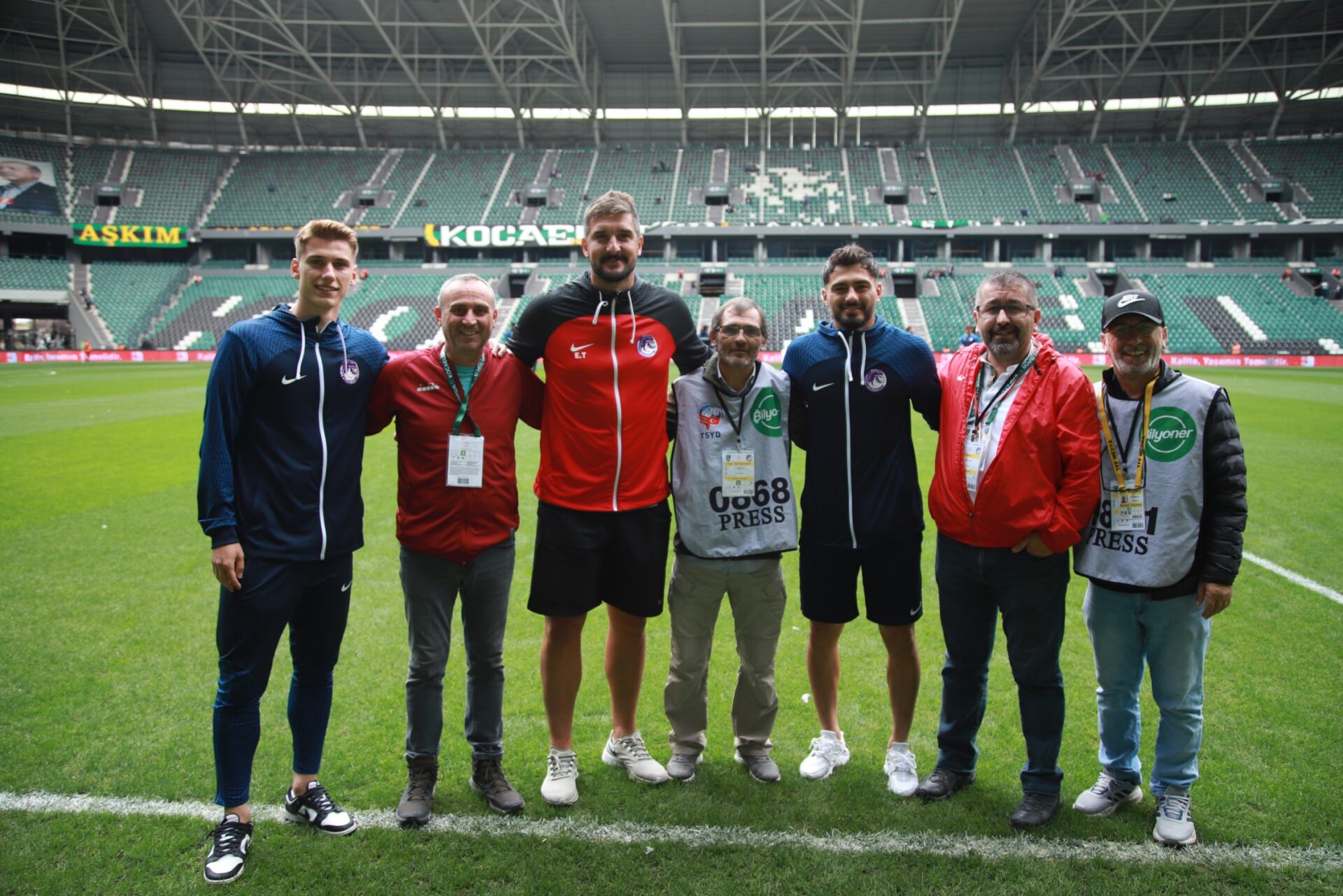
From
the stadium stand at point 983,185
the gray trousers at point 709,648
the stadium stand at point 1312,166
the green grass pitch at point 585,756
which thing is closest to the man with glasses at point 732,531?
the gray trousers at point 709,648

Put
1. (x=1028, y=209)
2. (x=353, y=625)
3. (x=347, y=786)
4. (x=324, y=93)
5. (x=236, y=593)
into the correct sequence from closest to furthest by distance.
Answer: (x=236, y=593)
(x=347, y=786)
(x=353, y=625)
(x=1028, y=209)
(x=324, y=93)

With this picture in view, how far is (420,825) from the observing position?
309 centimetres

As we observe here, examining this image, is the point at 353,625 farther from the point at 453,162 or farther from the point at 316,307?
the point at 453,162

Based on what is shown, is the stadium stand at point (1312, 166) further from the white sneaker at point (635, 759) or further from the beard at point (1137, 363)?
the white sneaker at point (635, 759)

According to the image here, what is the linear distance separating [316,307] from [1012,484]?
2.92 m

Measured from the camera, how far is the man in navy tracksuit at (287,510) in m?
2.84

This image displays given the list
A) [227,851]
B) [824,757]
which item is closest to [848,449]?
[824,757]

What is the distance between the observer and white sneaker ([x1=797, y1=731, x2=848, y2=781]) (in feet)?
11.3

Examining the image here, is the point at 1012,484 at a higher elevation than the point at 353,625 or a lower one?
higher

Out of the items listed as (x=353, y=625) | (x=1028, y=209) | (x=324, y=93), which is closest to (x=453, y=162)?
(x=324, y=93)

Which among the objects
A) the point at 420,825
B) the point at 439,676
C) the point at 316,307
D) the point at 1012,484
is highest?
the point at 316,307

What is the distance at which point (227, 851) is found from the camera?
111 inches

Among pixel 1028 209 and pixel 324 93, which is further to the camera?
pixel 324 93

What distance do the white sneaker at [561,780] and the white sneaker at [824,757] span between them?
1032 mm
